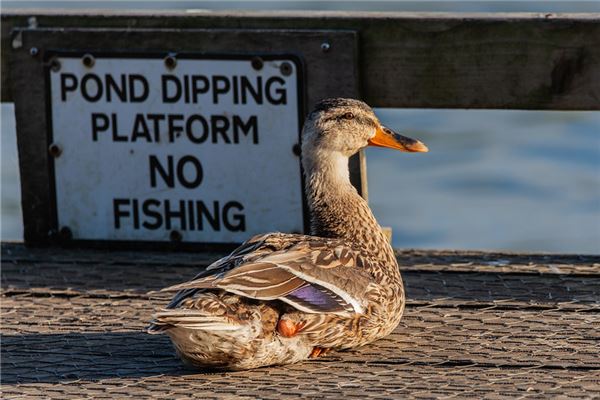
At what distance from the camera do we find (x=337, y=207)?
5.67m

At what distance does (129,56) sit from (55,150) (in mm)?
591

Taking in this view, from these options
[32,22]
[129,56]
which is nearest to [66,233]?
[129,56]

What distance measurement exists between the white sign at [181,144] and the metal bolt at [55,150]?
0.01 metres

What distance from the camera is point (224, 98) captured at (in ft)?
21.3

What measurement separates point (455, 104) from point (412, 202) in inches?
291

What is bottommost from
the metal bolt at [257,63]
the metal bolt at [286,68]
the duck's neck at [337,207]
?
the duck's neck at [337,207]

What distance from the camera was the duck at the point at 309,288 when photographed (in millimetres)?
4758

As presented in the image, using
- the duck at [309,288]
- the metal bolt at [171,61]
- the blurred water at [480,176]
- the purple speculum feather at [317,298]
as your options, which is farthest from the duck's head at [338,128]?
the blurred water at [480,176]

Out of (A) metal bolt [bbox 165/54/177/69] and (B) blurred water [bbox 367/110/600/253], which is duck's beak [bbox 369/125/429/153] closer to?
(A) metal bolt [bbox 165/54/177/69]

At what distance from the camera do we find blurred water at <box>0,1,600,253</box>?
12922mm

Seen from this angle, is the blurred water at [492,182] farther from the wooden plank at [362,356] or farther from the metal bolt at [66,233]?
the wooden plank at [362,356]

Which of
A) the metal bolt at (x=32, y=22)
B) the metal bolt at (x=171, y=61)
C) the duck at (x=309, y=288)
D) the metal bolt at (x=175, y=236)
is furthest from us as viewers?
the metal bolt at (x=32, y=22)

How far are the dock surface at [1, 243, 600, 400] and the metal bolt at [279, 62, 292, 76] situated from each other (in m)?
0.93

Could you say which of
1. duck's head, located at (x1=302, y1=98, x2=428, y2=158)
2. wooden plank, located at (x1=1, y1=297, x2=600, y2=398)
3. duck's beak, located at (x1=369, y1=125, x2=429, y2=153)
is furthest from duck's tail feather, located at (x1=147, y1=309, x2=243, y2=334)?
duck's beak, located at (x1=369, y1=125, x2=429, y2=153)
